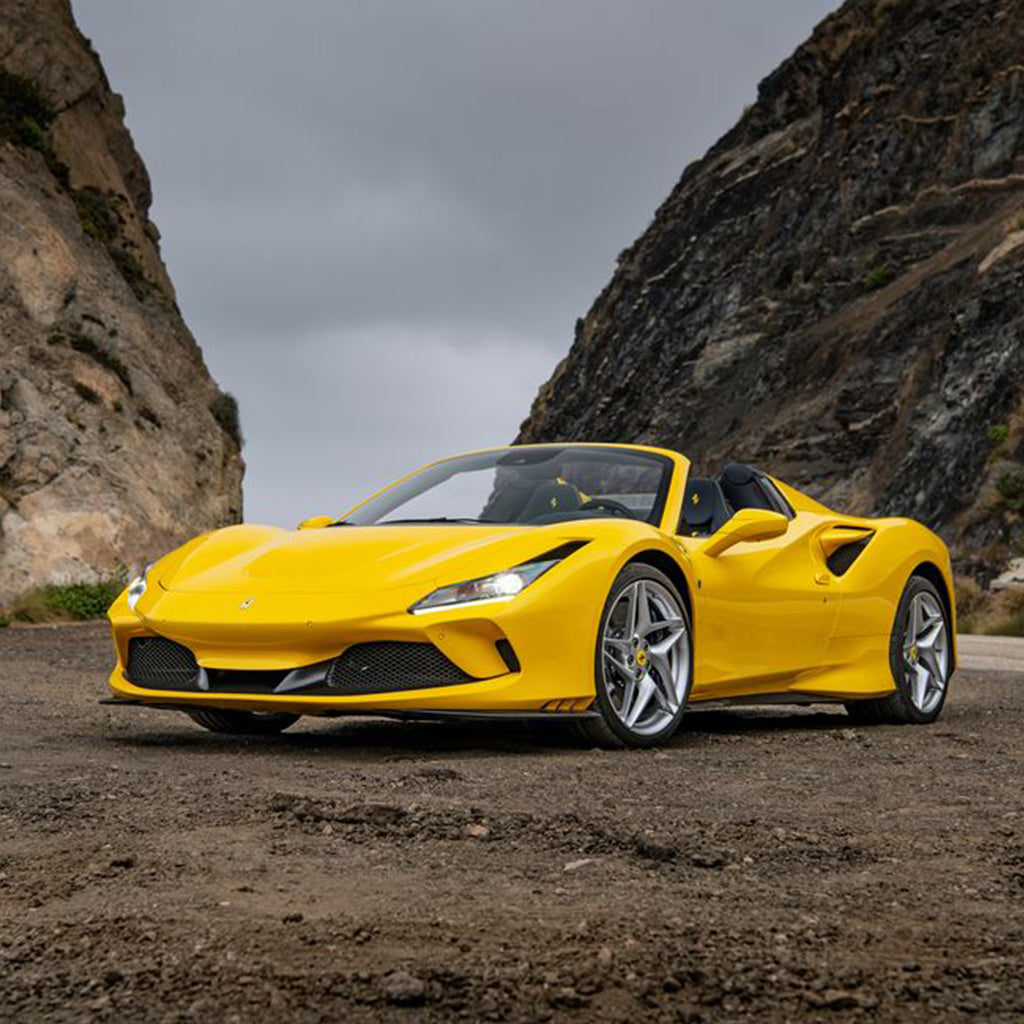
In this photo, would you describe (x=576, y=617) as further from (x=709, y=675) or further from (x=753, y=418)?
(x=753, y=418)

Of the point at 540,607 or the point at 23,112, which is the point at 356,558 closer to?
the point at 540,607

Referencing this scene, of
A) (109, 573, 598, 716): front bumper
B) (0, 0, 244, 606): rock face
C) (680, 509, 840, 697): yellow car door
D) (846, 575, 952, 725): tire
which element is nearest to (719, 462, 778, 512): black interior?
(680, 509, 840, 697): yellow car door

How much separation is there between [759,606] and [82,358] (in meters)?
15.3

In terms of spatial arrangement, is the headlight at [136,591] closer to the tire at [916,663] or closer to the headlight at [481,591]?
the headlight at [481,591]

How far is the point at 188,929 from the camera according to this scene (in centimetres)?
268

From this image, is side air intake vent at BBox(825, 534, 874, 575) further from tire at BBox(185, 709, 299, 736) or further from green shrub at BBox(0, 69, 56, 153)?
green shrub at BBox(0, 69, 56, 153)

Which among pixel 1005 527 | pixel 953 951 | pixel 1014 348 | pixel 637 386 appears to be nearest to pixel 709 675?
pixel 953 951

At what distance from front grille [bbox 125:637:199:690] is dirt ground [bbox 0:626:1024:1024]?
267 millimetres

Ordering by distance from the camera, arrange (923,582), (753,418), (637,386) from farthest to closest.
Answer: (637,386) < (753,418) < (923,582)

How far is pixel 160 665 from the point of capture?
228 inches

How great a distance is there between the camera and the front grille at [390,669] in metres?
5.32

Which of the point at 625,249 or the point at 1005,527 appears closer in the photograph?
the point at 1005,527

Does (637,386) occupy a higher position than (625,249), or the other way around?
(625,249)

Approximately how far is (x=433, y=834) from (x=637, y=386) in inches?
2052
